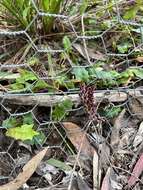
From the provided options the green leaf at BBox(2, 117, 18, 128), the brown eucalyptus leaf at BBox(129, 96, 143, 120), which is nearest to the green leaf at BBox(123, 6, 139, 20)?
the brown eucalyptus leaf at BBox(129, 96, 143, 120)

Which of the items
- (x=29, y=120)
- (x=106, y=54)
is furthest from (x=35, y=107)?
(x=106, y=54)

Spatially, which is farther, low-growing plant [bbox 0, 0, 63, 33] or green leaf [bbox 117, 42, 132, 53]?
green leaf [bbox 117, 42, 132, 53]

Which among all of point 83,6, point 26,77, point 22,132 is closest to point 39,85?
point 26,77

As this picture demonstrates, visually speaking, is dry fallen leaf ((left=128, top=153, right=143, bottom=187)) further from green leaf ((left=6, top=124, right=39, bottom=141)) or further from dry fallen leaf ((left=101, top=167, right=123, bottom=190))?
green leaf ((left=6, top=124, right=39, bottom=141))

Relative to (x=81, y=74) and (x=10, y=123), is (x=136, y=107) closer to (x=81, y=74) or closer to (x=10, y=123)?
(x=81, y=74)

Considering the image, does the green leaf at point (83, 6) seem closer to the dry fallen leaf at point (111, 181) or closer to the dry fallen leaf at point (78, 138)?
the dry fallen leaf at point (78, 138)

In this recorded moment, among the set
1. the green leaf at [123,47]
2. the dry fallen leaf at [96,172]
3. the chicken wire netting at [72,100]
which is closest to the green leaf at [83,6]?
the chicken wire netting at [72,100]

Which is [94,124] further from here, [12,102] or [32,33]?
[32,33]
